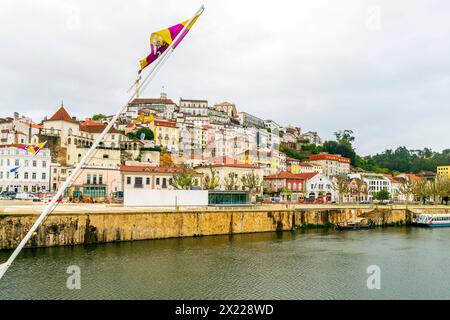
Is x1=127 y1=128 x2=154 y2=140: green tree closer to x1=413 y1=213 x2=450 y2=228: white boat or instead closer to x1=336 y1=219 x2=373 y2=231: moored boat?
x1=336 y1=219 x2=373 y2=231: moored boat

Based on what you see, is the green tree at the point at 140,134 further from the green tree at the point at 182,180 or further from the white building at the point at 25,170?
the green tree at the point at 182,180

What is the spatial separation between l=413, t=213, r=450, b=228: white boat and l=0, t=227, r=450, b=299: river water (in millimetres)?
24122

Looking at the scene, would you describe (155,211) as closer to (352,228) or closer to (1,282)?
(1,282)

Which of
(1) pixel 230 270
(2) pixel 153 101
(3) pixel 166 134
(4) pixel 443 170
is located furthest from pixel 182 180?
(4) pixel 443 170

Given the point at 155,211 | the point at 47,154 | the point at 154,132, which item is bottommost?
the point at 155,211

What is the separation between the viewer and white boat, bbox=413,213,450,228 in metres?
63.8

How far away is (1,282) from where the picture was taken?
23266 millimetres

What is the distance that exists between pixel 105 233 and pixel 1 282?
1429cm

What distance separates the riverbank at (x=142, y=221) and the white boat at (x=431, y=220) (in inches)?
569

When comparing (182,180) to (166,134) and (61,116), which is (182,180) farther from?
(166,134)

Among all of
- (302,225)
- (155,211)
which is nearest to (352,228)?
(302,225)

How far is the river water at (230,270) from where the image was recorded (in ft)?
74.3
